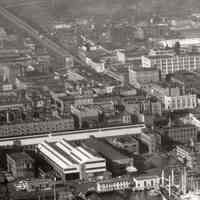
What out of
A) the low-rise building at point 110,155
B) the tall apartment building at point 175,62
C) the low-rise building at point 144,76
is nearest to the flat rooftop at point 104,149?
the low-rise building at point 110,155

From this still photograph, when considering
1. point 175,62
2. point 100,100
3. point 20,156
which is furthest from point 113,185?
point 175,62

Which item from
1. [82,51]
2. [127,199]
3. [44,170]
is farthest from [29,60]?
[127,199]

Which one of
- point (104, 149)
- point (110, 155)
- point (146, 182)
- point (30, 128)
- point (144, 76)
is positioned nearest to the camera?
point (146, 182)

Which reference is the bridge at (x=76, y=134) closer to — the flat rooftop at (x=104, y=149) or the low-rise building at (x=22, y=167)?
the flat rooftop at (x=104, y=149)

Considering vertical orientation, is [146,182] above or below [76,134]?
below

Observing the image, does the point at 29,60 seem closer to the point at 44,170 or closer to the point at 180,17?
the point at 180,17

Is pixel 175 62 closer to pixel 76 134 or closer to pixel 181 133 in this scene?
pixel 181 133

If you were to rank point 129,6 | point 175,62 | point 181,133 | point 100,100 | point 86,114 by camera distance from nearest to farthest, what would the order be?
point 181,133, point 86,114, point 100,100, point 175,62, point 129,6
